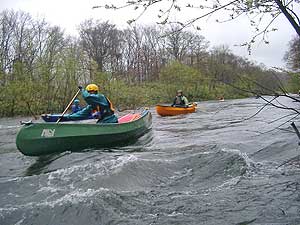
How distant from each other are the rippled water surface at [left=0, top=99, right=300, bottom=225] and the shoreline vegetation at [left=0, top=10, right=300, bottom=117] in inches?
17.8

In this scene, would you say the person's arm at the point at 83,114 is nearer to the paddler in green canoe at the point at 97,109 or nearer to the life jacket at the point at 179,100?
the paddler in green canoe at the point at 97,109

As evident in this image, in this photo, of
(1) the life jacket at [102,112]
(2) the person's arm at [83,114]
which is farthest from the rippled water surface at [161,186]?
(2) the person's arm at [83,114]

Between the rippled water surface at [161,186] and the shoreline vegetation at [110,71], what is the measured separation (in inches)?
17.8

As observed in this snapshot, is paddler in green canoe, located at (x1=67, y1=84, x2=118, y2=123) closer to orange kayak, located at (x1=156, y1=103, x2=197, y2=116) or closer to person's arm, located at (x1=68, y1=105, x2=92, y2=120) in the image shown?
person's arm, located at (x1=68, y1=105, x2=92, y2=120)

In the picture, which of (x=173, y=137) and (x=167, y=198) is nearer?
(x=167, y=198)

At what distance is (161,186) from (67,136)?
352 centimetres

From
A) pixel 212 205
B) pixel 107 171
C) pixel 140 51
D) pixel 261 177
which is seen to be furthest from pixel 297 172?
pixel 140 51

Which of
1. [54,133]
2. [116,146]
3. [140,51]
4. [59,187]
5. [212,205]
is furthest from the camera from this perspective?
[140,51]

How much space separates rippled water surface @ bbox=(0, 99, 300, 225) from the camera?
4.27m

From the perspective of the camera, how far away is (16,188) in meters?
5.69

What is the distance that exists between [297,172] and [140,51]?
2040 inches

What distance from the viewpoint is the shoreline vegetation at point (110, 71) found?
3061mm

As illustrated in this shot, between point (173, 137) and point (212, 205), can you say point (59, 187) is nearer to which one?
point (212, 205)

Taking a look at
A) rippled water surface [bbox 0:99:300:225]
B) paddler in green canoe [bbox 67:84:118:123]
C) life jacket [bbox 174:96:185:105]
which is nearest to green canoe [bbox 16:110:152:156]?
rippled water surface [bbox 0:99:300:225]
